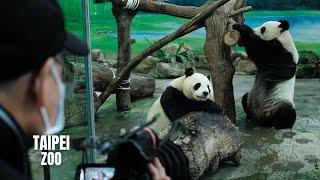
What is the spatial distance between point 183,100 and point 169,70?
0.29 metres

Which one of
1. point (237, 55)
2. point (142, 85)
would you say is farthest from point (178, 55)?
point (237, 55)

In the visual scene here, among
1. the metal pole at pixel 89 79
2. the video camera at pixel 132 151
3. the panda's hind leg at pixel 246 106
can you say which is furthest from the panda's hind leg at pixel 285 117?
the video camera at pixel 132 151

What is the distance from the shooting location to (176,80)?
350 centimetres

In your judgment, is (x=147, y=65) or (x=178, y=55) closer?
(x=178, y=55)

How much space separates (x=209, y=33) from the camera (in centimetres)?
339

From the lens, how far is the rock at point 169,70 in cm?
344

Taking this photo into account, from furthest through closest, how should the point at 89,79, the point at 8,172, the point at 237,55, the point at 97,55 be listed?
the point at 237,55 < the point at 97,55 < the point at 89,79 < the point at 8,172

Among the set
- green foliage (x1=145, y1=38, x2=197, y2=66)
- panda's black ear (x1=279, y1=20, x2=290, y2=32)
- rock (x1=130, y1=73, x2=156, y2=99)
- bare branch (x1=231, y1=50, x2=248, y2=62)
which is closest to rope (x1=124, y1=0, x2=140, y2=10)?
green foliage (x1=145, y1=38, x2=197, y2=66)

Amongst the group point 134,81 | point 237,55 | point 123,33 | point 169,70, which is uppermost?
point 123,33

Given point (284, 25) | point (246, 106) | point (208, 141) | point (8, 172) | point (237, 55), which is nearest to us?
point (8, 172)

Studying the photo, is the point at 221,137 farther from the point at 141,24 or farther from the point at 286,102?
the point at 141,24

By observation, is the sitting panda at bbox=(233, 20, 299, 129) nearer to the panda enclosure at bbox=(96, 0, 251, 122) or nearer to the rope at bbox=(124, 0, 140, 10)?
the panda enclosure at bbox=(96, 0, 251, 122)

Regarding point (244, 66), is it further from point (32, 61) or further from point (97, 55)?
point (32, 61)

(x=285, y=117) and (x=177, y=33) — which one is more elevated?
(x=177, y=33)
